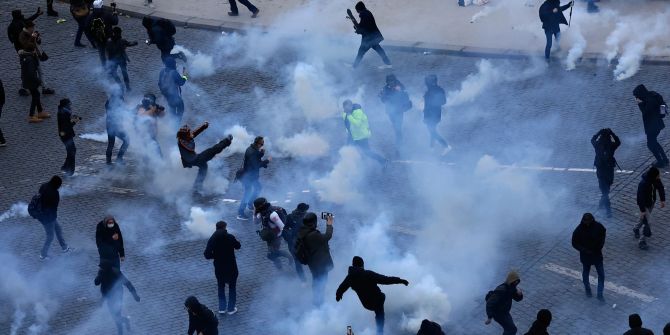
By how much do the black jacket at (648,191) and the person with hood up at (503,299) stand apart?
320 cm

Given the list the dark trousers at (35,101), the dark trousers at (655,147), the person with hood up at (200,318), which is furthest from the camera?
the dark trousers at (35,101)

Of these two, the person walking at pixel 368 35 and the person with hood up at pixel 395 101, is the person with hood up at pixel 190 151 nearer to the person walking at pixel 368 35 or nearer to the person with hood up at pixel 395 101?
the person with hood up at pixel 395 101

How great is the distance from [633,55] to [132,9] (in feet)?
37.9

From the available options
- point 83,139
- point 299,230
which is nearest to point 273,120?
point 83,139

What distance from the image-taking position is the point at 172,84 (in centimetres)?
2106

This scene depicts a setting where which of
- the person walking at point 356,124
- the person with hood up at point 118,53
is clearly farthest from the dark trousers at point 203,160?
the person with hood up at point 118,53

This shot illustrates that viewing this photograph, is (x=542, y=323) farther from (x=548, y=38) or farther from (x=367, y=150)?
(x=548, y=38)

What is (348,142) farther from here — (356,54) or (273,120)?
(356,54)

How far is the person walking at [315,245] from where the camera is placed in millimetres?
15203

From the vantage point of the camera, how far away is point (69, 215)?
61.7 feet

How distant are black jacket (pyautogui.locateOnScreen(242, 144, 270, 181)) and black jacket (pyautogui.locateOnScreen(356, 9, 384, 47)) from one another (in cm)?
577

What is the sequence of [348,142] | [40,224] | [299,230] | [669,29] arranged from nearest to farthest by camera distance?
Result: [299,230] < [40,224] < [348,142] < [669,29]

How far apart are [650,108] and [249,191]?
250 inches

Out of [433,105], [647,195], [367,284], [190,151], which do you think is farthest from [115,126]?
[647,195]
